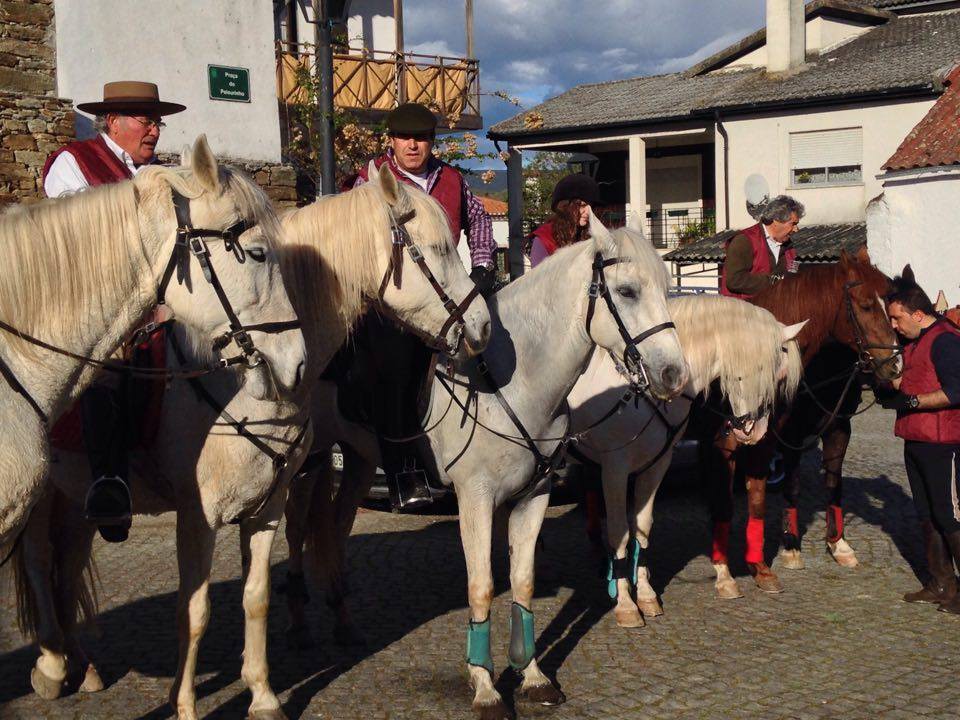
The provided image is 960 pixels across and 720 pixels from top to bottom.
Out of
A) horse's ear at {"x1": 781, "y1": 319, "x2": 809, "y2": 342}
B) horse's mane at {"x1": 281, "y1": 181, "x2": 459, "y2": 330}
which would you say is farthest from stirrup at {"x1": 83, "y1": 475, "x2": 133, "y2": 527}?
horse's ear at {"x1": 781, "y1": 319, "x2": 809, "y2": 342}

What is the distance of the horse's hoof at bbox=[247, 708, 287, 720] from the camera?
15.7 ft

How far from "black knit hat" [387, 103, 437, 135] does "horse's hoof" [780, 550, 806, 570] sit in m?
4.20

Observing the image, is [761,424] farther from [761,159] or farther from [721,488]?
[761,159]

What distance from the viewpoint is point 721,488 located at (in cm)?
712

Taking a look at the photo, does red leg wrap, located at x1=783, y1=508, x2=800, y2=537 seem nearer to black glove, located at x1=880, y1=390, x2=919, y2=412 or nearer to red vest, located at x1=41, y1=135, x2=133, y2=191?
black glove, located at x1=880, y1=390, x2=919, y2=412

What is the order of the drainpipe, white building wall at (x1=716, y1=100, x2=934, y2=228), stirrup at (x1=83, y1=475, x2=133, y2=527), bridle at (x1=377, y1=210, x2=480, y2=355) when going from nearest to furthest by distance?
stirrup at (x1=83, y1=475, x2=133, y2=527) → bridle at (x1=377, y1=210, x2=480, y2=355) → white building wall at (x1=716, y1=100, x2=934, y2=228) → the drainpipe

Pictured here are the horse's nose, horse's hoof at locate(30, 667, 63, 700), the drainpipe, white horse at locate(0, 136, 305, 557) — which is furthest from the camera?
the drainpipe

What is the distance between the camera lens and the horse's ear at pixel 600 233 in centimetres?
506

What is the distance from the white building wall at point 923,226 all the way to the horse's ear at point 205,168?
62.3 ft

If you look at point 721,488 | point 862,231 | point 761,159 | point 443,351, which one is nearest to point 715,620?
point 721,488

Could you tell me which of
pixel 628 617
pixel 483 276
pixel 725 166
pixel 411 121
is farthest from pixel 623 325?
pixel 725 166

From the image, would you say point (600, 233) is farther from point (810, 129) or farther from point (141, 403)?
point (810, 129)

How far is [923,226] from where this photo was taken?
68.1 feet

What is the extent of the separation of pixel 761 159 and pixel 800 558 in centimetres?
2286
